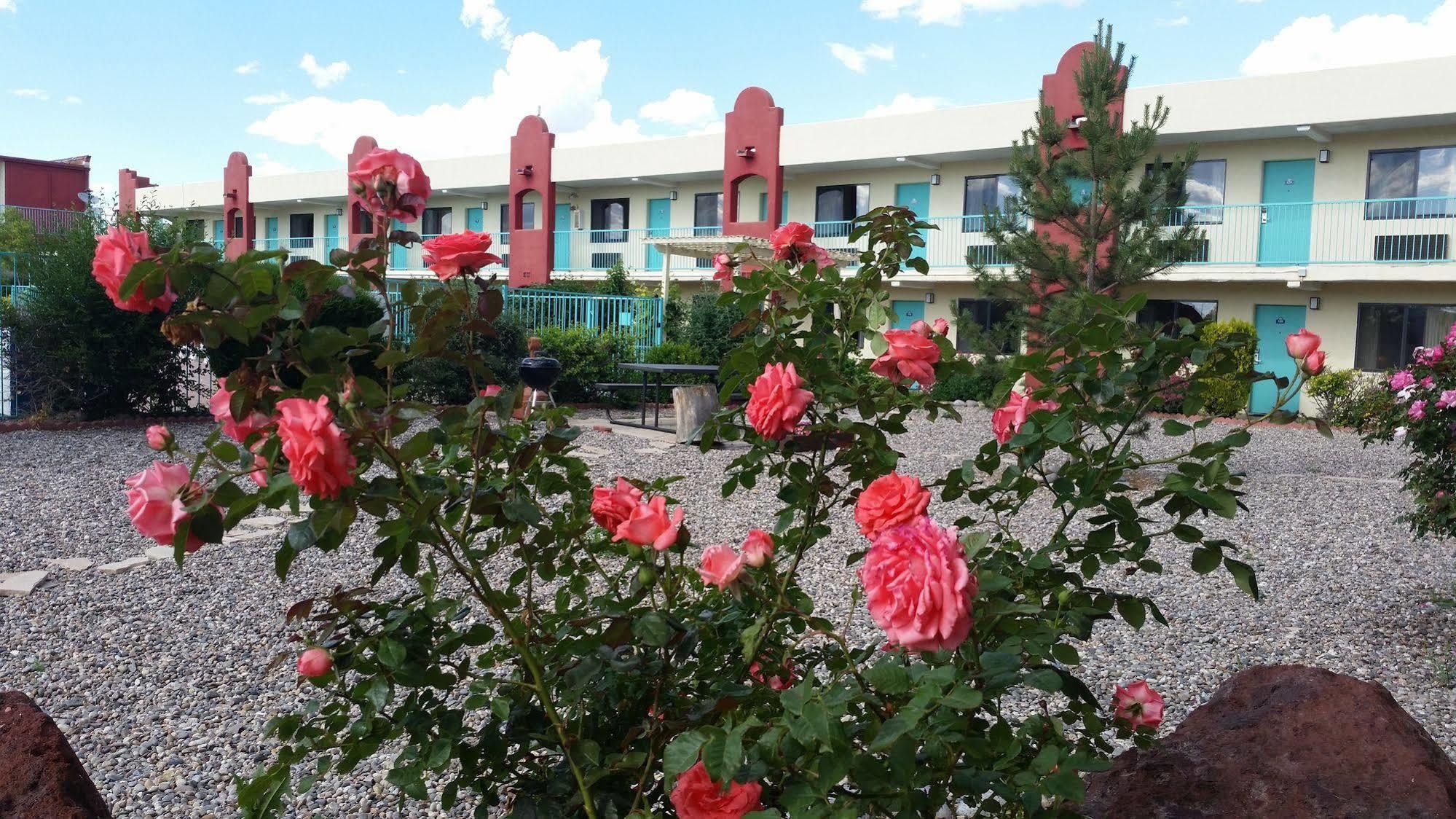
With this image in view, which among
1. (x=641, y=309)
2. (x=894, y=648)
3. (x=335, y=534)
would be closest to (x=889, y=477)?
(x=894, y=648)

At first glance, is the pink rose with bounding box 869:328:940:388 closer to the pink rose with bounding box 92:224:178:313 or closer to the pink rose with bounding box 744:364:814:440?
the pink rose with bounding box 744:364:814:440

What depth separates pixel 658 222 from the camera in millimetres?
26375

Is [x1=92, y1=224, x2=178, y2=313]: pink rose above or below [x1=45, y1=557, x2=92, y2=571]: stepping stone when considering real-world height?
above

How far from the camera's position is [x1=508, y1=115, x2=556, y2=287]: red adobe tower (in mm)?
26453

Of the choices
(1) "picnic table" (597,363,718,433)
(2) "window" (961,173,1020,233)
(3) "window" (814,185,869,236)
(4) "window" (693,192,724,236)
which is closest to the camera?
(1) "picnic table" (597,363,718,433)

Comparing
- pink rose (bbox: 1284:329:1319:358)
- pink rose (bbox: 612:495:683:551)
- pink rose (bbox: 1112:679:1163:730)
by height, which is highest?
pink rose (bbox: 1284:329:1319:358)

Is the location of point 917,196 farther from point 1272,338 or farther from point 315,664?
point 315,664

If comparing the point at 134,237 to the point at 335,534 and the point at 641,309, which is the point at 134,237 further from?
the point at 641,309

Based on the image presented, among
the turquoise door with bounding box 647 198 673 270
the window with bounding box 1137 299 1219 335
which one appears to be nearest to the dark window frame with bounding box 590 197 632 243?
the turquoise door with bounding box 647 198 673 270

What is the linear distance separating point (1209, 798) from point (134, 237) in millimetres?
2073

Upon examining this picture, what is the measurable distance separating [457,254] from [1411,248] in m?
19.6

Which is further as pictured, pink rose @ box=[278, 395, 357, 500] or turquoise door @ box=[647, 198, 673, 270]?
turquoise door @ box=[647, 198, 673, 270]

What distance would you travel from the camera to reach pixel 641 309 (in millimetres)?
17484

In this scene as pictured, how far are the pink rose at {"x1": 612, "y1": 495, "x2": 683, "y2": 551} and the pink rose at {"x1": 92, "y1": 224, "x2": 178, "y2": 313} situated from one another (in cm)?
70
